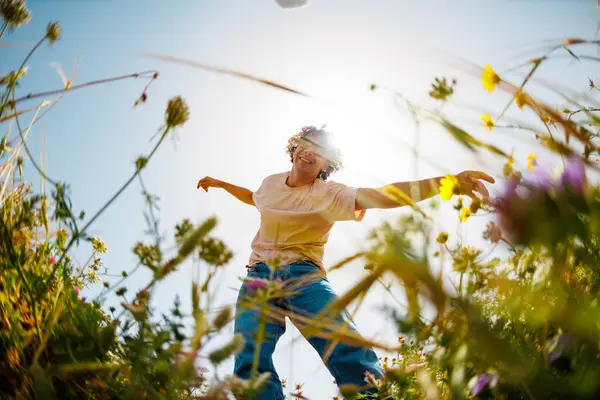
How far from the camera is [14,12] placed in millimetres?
1187

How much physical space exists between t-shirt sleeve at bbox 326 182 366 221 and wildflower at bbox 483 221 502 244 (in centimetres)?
160

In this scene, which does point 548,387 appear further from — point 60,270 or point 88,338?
point 60,270

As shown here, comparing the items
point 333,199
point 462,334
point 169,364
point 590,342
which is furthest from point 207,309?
point 333,199

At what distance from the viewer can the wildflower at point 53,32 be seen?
120 centimetres

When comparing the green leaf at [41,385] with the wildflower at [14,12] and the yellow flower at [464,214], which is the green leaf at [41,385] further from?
the wildflower at [14,12]

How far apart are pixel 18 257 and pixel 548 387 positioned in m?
0.73

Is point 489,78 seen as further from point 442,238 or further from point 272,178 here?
point 272,178

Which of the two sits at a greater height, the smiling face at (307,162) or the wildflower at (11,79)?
the smiling face at (307,162)

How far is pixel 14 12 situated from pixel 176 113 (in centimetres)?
76

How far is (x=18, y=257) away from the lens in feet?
2.26

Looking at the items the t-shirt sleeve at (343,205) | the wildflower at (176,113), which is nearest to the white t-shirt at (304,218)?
the t-shirt sleeve at (343,205)

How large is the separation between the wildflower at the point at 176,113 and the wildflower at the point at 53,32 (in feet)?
2.11

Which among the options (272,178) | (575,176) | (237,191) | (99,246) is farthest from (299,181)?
(575,176)

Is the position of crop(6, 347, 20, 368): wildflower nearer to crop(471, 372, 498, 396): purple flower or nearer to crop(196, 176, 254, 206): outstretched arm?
crop(471, 372, 498, 396): purple flower
